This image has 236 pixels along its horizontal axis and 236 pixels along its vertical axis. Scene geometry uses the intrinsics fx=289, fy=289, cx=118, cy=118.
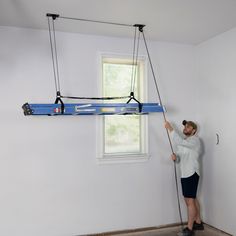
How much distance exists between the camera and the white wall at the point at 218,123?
364cm

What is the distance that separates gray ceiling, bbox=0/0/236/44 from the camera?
2838mm

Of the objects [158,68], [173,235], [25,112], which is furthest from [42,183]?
[158,68]

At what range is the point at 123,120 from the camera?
4.02 meters

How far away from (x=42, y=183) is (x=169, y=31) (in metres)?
2.49

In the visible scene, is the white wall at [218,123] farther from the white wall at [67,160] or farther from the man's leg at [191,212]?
the white wall at [67,160]

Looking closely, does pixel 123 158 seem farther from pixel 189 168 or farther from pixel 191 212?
pixel 191 212

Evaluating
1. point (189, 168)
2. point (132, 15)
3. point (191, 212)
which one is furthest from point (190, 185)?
point (132, 15)

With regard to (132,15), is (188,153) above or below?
below

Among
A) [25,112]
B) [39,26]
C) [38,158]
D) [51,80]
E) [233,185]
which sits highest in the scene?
[39,26]

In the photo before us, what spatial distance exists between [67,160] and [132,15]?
1891mm

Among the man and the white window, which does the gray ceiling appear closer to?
the white window

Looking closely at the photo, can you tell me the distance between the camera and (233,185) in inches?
142

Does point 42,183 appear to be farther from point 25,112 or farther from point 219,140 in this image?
point 219,140

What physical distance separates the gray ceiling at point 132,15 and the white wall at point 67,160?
266 millimetres
